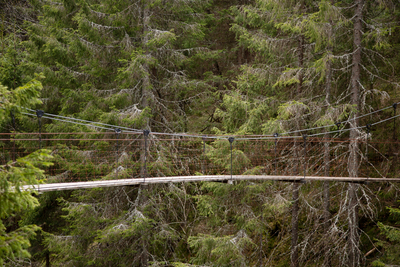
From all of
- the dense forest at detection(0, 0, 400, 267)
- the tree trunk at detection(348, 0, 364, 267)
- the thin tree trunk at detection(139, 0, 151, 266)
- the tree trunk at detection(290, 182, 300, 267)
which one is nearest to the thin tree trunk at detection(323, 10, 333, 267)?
the dense forest at detection(0, 0, 400, 267)

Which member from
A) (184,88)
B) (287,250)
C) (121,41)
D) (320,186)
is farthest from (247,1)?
(287,250)

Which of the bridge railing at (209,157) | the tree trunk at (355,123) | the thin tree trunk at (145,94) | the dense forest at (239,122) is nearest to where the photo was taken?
the tree trunk at (355,123)

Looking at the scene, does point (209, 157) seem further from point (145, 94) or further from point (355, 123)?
point (355, 123)

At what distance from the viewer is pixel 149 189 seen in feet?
→ 26.1

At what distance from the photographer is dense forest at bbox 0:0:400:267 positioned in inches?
263

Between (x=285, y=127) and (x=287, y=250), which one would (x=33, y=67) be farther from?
(x=287, y=250)

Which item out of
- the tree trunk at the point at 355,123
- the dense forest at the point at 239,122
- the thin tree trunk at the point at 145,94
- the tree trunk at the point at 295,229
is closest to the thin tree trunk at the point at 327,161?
the dense forest at the point at 239,122

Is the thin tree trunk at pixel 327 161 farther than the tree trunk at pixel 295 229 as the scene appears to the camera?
No

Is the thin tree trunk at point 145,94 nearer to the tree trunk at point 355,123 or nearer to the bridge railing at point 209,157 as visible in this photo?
the bridge railing at point 209,157

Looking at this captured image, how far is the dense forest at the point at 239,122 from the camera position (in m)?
6.68

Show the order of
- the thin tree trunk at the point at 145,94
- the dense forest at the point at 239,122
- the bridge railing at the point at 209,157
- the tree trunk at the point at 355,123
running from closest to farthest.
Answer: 1. the tree trunk at the point at 355,123
2. the dense forest at the point at 239,122
3. the bridge railing at the point at 209,157
4. the thin tree trunk at the point at 145,94

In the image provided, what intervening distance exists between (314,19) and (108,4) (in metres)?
4.56

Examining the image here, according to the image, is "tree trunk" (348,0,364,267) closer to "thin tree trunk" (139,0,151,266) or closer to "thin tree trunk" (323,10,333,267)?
"thin tree trunk" (323,10,333,267)

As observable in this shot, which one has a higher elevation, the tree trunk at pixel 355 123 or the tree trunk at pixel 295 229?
the tree trunk at pixel 355 123
